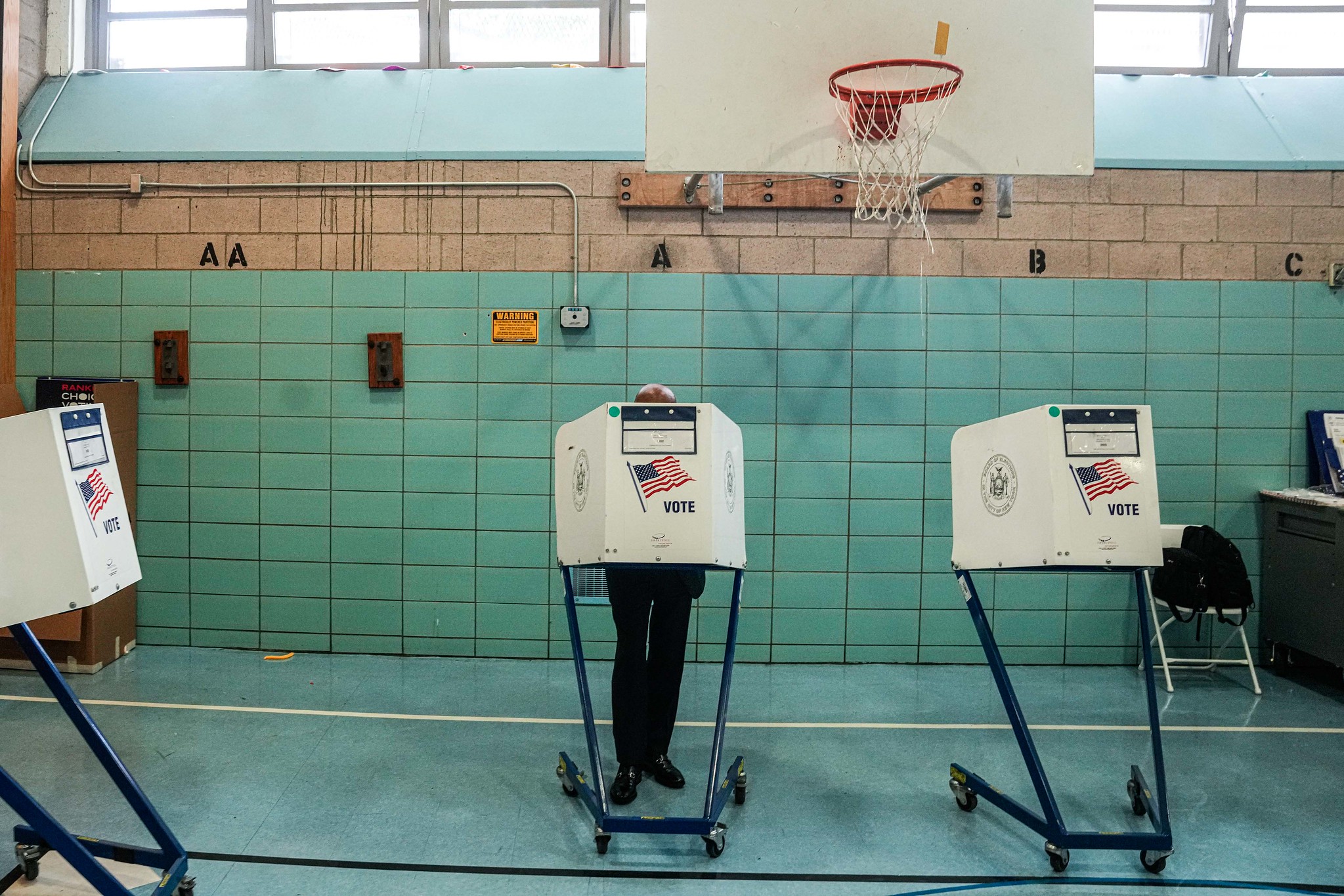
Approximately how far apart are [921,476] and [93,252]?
4360 millimetres

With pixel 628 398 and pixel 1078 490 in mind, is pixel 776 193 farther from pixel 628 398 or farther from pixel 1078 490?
pixel 1078 490

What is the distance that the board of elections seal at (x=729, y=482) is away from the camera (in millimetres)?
2668

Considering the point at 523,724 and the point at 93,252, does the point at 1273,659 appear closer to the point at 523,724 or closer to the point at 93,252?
the point at 523,724

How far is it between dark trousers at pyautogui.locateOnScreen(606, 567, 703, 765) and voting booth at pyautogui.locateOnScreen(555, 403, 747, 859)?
27 centimetres

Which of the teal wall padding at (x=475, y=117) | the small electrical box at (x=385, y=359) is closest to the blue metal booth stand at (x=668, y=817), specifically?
the small electrical box at (x=385, y=359)

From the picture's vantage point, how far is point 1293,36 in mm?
4871

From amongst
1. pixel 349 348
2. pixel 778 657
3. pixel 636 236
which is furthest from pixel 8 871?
pixel 636 236

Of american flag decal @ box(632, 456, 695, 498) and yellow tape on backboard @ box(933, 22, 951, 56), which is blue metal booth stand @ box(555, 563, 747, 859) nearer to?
american flag decal @ box(632, 456, 695, 498)

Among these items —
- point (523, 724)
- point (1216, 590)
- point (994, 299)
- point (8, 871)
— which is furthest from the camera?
point (994, 299)

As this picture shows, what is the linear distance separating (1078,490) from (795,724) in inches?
64.3

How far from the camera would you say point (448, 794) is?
9.75 ft

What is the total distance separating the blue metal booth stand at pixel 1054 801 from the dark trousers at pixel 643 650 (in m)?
0.95

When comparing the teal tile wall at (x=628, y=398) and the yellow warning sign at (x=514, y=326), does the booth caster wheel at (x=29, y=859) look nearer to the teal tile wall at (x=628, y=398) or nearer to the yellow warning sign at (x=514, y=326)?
the teal tile wall at (x=628, y=398)

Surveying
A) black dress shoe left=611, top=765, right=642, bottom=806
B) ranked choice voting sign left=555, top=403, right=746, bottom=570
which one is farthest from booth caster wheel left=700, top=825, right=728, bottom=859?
ranked choice voting sign left=555, top=403, right=746, bottom=570
